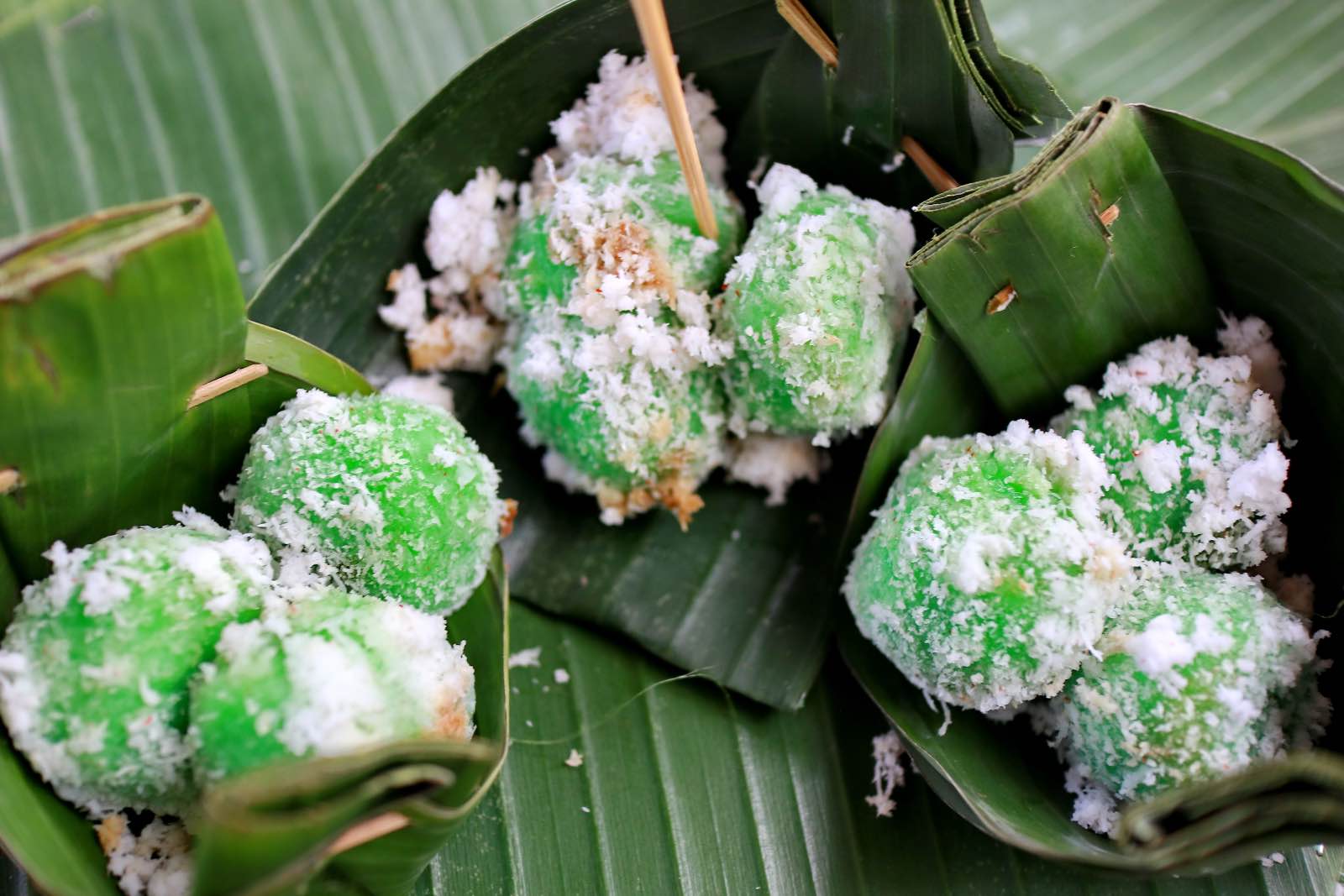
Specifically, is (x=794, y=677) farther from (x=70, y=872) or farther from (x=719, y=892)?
(x=70, y=872)

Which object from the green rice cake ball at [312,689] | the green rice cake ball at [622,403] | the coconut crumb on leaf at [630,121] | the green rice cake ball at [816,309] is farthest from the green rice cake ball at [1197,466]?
the green rice cake ball at [312,689]

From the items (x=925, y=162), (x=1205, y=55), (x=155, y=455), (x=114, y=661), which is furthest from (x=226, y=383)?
(x=1205, y=55)

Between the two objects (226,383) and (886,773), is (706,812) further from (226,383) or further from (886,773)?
(226,383)

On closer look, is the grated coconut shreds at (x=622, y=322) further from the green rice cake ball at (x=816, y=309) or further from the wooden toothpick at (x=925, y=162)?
the wooden toothpick at (x=925, y=162)

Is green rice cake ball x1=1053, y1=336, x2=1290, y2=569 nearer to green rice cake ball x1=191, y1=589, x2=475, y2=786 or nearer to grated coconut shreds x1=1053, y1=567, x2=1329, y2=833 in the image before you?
grated coconut shreds x1=1053, y1=567, x2=1329, y2=833

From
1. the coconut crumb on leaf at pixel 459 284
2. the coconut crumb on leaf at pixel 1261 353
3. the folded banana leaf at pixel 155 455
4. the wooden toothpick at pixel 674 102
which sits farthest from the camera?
the coconut crumb on leaf at pixel 459 284
